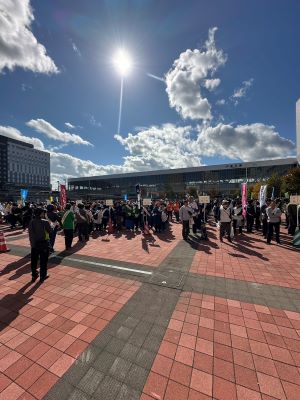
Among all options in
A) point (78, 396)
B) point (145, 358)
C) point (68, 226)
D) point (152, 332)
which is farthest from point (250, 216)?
point (78, 396)

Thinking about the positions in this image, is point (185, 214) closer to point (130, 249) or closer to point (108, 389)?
point (130, 249)

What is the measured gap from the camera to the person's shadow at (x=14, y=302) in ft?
12.0

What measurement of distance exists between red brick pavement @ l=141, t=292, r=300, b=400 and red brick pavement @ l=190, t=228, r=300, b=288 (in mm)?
1604

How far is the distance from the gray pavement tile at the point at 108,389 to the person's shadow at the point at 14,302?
85.3 inches

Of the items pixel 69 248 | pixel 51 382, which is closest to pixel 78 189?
pixel 69 248

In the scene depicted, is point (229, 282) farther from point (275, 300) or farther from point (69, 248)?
point (69, 248)

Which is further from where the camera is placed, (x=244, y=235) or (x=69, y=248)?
(x=244, y=235)

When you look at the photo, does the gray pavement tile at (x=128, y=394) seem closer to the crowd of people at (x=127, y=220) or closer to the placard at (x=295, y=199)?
the crowd of people at (x=127, y=220)

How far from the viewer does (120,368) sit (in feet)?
8.56

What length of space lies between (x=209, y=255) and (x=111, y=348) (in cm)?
508

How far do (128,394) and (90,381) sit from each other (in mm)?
493

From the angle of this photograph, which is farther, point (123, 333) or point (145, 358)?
point (123, 333)

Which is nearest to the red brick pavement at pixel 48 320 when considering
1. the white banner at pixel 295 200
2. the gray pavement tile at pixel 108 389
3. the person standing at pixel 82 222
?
the gray pavement tile at pixel 108 389

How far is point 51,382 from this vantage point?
2.41 metres
